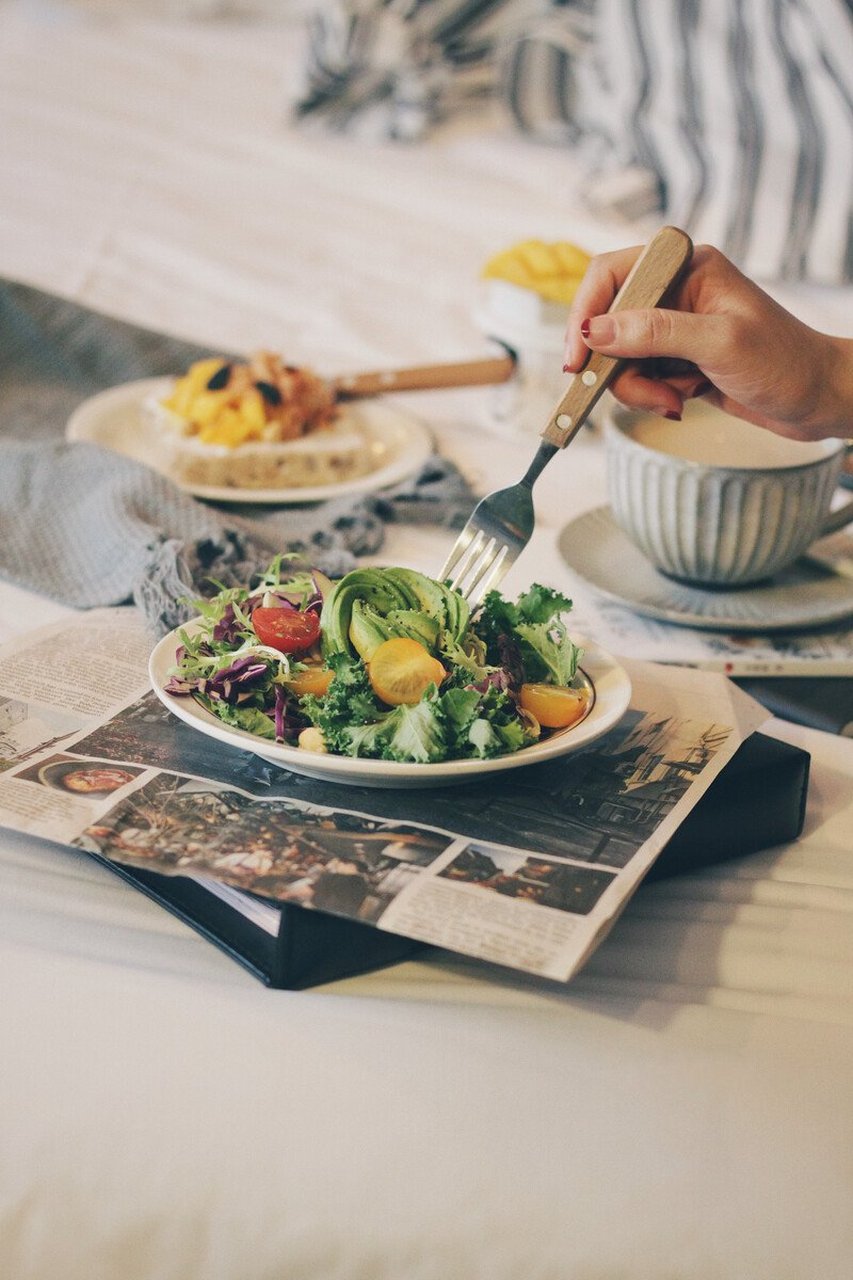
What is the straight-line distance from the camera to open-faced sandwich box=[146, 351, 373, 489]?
111 centimetres

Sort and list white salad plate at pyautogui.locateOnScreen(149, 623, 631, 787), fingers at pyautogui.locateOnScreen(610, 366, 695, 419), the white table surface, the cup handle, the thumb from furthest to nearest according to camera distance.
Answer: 1. the cup handle
2. fingers at pyautogui.locateOnScreen(610, 366, 695, 419)
3. the thumb
4. white salad plate at pyautogui.locateOnScreen(149, 623, 631, 787)
5. the white table surface

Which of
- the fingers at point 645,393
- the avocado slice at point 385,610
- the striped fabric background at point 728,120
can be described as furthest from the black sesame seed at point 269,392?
the striped fabric background at point 728,120

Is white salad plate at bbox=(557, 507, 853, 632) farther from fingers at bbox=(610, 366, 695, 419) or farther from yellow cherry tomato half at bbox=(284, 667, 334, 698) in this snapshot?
yellow cherry tomato half at bbox=(284, 667, 334, 698)

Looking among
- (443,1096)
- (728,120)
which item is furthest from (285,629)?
(728,120)

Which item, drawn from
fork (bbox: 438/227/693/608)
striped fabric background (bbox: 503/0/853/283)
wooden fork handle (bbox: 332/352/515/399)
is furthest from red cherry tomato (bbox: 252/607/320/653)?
striped fabric background (bbox: 503/0/853/283)

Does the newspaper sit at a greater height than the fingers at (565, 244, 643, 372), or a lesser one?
lesser

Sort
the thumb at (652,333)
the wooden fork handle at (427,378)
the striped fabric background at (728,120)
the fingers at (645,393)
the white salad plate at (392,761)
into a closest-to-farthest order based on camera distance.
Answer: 1. the white salad plate at (392,761)
2. the thumb at (652,333)
3. the fingers at (645,393)
4. the wooden fork handle at (427,378)
5. the striped fabric background at (728,120)

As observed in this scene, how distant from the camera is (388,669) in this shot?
0.61 meters

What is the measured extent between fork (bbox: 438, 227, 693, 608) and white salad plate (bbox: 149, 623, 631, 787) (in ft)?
0.37

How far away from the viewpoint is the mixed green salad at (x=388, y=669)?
58cm

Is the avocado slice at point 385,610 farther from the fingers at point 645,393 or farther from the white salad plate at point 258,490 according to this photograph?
the white salad plate at point 258,490

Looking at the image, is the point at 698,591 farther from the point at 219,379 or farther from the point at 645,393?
the point at 219,379

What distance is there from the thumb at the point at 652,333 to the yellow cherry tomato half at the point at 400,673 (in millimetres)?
230

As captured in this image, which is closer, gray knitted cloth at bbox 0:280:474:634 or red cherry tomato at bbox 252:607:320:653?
Result: red cherry tomato at bbox 252:607:320:653
